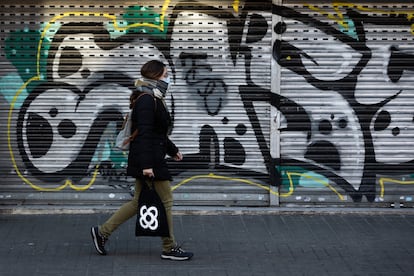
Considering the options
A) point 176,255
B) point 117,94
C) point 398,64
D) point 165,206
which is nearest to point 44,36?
point 117,94

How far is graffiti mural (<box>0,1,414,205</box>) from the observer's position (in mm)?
8688

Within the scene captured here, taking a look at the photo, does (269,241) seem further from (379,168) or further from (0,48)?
(0,48)

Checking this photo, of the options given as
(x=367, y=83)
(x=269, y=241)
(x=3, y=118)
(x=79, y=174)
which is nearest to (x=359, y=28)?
(x=367, y=83)

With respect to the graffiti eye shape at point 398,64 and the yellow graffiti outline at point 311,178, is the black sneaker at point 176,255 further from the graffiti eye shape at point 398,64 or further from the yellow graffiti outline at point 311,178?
the graffiti eye shape at point 398,64

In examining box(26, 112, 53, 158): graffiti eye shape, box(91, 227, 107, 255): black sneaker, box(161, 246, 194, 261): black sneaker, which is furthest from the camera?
box(26, 112, 53, 158): graffiti eye shape

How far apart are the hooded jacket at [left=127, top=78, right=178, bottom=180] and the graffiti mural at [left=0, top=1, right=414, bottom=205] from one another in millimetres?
1935

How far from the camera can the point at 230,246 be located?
24.7 ft

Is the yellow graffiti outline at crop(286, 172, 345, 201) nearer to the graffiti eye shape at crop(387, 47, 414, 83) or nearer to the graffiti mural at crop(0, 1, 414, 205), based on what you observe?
the graffiti mural at crop(0, 1, 414, 205)

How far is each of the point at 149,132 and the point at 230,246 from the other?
1584mm

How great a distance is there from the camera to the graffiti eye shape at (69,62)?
342 inches

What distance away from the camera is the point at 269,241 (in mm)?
7766

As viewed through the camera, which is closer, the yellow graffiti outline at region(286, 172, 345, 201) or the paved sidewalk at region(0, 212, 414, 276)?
the paved sidewalk at region(0, 212, 414, 276)

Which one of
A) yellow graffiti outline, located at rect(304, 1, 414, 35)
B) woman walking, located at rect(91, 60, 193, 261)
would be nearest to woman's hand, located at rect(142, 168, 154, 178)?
woman walking, located at rect(91, 60, 193, 261)

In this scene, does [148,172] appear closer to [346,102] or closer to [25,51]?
[25,51]
